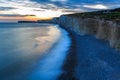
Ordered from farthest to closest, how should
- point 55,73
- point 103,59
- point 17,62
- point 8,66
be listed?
point 17,62, point 8,66, point 103,59, point 55,73

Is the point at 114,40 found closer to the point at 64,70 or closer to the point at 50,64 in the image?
the point at 50,64

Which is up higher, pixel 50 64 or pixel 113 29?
pixel 113 29

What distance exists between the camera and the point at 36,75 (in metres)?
19.6

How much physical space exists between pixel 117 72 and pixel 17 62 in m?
10.2

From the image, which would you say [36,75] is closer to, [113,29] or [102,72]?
[102,72]

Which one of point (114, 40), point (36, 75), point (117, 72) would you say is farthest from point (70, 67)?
point (114, 40)

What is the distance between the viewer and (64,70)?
20062 millimetres

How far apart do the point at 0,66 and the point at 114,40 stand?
9626 millimetres

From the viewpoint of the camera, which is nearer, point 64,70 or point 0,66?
point 64,70

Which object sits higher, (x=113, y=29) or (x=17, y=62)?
(x=113, y=29)

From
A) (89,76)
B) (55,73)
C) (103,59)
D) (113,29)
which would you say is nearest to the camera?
(89,76)

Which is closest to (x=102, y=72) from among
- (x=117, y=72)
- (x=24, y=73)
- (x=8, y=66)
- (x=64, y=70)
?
(x=117, y=72)

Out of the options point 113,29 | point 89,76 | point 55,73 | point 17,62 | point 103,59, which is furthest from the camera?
point 113,29

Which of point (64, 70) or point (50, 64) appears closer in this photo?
point (64, 70)
